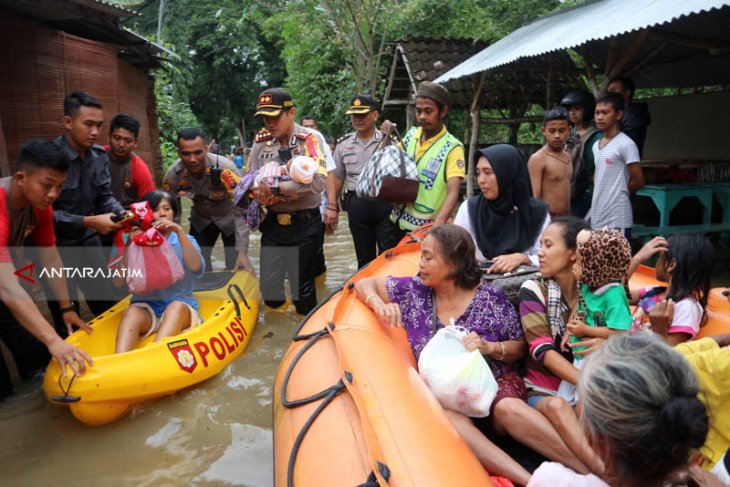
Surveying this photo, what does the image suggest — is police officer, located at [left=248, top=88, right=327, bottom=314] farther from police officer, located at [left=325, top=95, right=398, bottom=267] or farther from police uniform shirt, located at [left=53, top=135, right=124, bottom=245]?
police uniform shirt, located at [left=53, top=135, right=124, bottom=245]

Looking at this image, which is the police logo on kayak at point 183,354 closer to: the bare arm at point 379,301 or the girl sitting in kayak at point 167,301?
the girl sitting in kayak at point 167,301

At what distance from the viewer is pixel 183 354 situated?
3.17 meters

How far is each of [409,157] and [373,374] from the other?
1.92 m

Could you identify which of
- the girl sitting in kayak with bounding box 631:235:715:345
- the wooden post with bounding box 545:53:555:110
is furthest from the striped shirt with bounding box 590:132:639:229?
the wooden post with bounding box 545:53:555:110

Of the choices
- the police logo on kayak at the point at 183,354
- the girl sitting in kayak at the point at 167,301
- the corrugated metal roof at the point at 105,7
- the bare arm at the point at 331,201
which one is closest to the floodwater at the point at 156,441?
the police logo on kayak at the point at 183,354

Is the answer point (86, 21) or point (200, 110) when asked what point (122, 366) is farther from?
point (200, 110)

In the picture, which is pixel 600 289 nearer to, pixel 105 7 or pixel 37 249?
pixel 37 249

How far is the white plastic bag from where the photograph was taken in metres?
1.90

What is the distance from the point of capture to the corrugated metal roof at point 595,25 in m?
4.16

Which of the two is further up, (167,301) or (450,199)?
(450,199)

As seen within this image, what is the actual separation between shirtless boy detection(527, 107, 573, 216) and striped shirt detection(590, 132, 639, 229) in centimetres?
29

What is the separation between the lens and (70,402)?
8.75 feet

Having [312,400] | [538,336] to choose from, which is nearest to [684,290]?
[538,336]

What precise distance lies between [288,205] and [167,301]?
1.11 m
